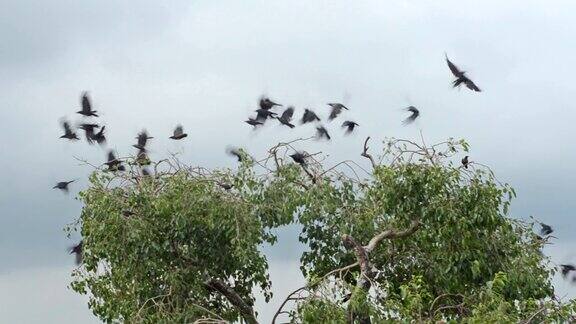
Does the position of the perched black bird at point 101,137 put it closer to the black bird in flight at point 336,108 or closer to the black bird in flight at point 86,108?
the black bird in flight at point 86,108

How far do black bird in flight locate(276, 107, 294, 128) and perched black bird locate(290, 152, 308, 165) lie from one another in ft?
1.52

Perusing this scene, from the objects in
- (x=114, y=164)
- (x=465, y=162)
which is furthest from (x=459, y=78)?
(x=114, y=164)

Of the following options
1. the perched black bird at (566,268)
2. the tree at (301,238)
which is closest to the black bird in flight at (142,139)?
the tree at (301,238)

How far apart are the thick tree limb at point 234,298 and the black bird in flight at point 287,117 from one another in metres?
2.55

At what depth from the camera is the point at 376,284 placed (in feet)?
53.4

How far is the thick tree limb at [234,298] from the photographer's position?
17875mm

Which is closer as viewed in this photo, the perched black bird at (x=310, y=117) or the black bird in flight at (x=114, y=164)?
the black bird in flight at (x=114, y=164)

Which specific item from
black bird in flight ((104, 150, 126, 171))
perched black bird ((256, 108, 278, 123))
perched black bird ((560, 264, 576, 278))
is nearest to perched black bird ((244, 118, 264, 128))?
perched black bird ((256, 108, 278, 123))

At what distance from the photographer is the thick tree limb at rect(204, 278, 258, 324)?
17875 mm

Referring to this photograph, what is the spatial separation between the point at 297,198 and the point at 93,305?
3366 mm

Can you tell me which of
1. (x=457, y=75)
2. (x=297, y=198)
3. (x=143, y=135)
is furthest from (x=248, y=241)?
(x=457, y=75)

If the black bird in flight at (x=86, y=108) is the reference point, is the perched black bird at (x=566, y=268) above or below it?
below

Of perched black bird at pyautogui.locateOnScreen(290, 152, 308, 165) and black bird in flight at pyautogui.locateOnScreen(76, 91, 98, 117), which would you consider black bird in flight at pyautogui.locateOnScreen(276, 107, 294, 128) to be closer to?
perched black bird at pyautogui.locateOnScreen(290, 152, 308, 165)

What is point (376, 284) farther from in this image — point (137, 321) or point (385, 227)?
point (137, 321)
